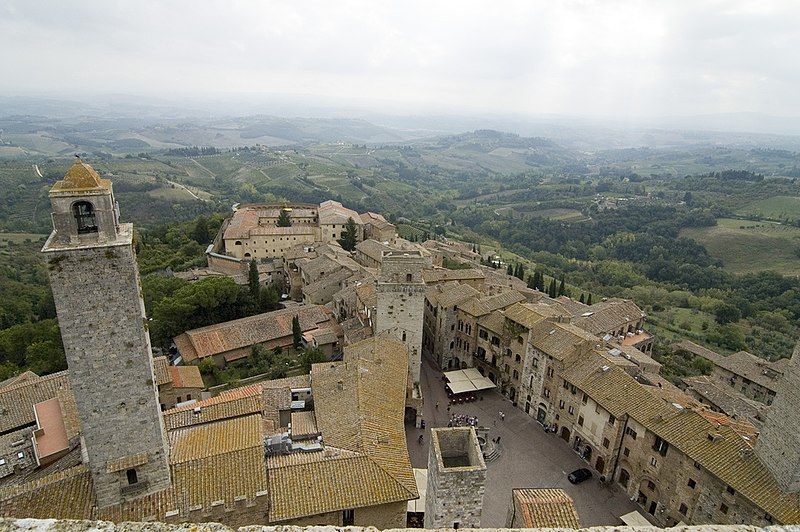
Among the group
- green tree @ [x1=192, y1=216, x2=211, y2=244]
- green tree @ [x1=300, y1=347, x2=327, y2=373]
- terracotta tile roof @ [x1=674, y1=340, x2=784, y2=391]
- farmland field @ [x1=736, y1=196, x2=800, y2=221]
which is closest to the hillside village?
terracotta tile roof @ [x1=674, y1=340, x2=784, y2=391]

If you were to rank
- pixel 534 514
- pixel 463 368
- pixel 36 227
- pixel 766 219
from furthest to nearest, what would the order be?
pixel 766 219 < pixel 36 227 < pixel 463 368 < pixel 534 514

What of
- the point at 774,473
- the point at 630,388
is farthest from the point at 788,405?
the point at 630,388

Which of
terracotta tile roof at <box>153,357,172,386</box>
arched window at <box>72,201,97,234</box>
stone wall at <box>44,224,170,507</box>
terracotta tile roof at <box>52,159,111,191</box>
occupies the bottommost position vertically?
terracotta tile roof at <box>153,357,172,386</box>

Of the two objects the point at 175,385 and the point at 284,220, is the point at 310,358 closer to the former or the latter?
the point at 175,385

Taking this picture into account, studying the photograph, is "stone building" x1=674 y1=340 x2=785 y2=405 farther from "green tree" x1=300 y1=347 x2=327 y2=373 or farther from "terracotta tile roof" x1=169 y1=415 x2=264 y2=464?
"terracotta tile roof" x1=169 y1=415 x2=264 y2=464

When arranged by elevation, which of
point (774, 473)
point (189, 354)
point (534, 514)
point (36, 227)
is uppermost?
point (534, 514)

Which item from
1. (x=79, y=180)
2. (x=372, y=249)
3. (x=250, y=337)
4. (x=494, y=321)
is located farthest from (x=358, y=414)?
(x=372, y=249)

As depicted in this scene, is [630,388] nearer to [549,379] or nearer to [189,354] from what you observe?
[549,379]
